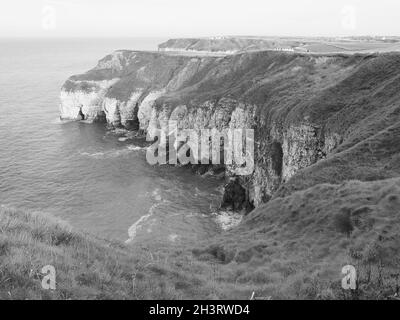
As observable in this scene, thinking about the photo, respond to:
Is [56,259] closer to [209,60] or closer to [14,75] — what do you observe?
[209,60]

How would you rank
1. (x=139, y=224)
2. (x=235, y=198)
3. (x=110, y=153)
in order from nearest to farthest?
(x=139, y=224) → (x=235, y=198) → (x=110, y=153)

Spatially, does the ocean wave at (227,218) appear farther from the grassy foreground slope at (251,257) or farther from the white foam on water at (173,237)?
the grassy foreground slope at (251,257)

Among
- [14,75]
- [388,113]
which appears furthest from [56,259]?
[14,75]

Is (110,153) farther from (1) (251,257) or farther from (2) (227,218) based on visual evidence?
(1) (251,257)

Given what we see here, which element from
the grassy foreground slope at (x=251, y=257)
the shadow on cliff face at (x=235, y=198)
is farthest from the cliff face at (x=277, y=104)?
the grassy foreground slope at (x=251, y=257)

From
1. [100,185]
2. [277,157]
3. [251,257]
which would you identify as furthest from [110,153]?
[251,257]

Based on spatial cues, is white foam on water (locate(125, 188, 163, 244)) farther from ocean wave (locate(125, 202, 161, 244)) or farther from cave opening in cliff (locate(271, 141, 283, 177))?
cave opening in cliff (locate(271, 141, 283, 177))
